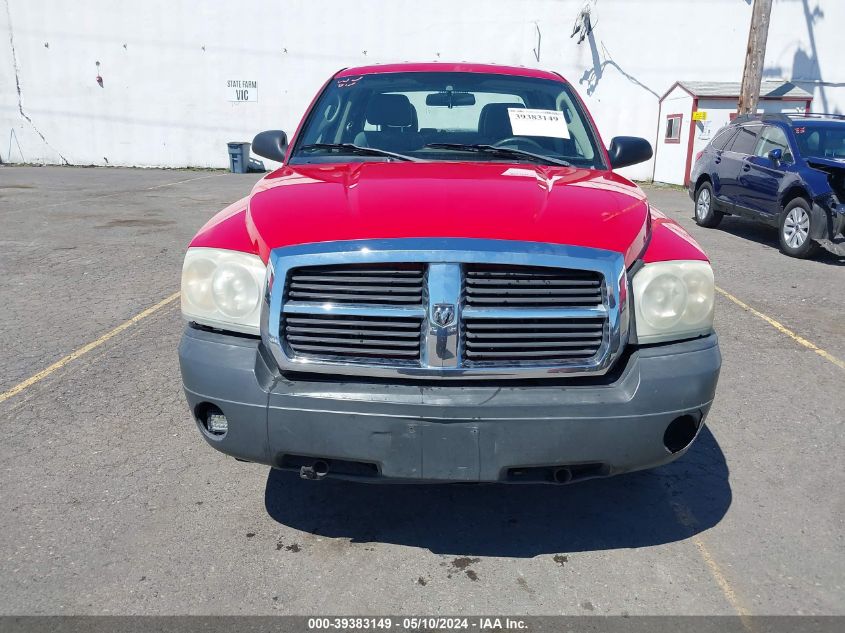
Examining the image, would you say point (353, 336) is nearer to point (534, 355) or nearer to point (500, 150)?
point (534, 355)

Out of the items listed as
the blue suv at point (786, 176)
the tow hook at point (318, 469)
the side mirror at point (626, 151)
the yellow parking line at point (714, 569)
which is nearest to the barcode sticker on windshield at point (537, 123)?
the side mirror at point (626, 151)

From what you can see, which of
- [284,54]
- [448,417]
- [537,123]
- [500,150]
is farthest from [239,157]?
[448,417]

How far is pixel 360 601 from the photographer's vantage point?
260 cm

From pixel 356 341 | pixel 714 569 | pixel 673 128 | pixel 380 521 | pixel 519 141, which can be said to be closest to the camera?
pixel 356 341

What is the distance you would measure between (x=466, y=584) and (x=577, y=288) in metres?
1.15

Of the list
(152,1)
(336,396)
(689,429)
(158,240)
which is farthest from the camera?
(152,1)

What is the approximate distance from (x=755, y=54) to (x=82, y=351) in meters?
15.7

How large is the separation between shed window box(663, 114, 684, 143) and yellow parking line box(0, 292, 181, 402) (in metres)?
17.3

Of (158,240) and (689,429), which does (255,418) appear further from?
(158,240)

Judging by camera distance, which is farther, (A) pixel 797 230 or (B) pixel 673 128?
(B) pixel 673 128

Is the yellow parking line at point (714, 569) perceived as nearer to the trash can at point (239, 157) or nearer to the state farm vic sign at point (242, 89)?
the trash can at point (239, 157)

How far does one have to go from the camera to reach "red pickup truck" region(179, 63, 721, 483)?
2441 mm

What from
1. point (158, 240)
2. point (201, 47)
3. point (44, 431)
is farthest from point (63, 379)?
point (201, 47)

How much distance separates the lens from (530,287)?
8.20ft
